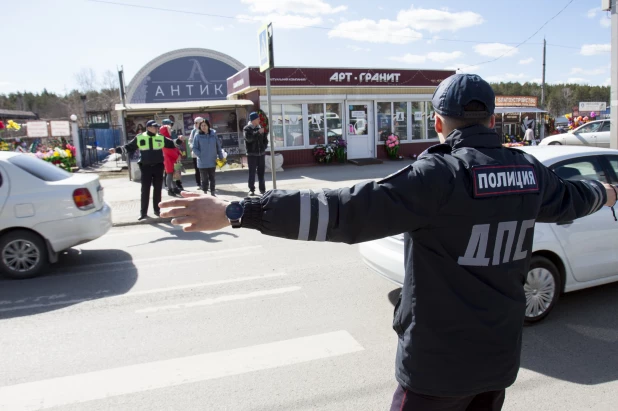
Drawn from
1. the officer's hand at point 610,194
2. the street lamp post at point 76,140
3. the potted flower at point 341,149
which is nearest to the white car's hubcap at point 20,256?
the officer's hand at point 610,194

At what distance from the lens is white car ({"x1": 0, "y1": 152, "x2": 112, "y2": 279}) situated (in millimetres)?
6188

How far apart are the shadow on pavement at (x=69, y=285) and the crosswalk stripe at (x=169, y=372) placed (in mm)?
1810

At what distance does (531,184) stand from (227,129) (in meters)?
19.9

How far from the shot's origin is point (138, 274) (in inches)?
251

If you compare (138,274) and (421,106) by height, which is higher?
(421,106)

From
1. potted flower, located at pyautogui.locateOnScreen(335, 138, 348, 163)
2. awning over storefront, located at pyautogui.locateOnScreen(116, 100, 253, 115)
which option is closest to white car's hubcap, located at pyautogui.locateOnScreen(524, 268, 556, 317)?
awning over storefront, located at pyautogui.locateOnScreen(116, 100, 253, 115)

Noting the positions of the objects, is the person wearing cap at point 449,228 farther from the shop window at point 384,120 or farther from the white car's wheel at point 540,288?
the shop window at point 384,120

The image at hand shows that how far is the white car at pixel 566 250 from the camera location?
14.5 ft

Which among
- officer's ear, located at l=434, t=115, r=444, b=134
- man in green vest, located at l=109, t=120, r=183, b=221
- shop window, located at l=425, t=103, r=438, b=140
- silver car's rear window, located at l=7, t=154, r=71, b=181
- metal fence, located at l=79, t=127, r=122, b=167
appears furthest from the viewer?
metal fence, located at l=79, t=127, r=122, b=167

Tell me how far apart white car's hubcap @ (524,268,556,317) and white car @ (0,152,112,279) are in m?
5.56

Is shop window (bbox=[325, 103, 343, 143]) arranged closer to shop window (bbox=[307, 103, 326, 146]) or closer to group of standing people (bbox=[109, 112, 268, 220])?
shop window (bbox=[307, 103, 326, 146])

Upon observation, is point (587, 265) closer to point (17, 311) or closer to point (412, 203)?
point (412, 203)

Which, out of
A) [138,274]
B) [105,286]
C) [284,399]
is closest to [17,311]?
[105,286]

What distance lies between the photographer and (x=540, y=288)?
4.42 metres
